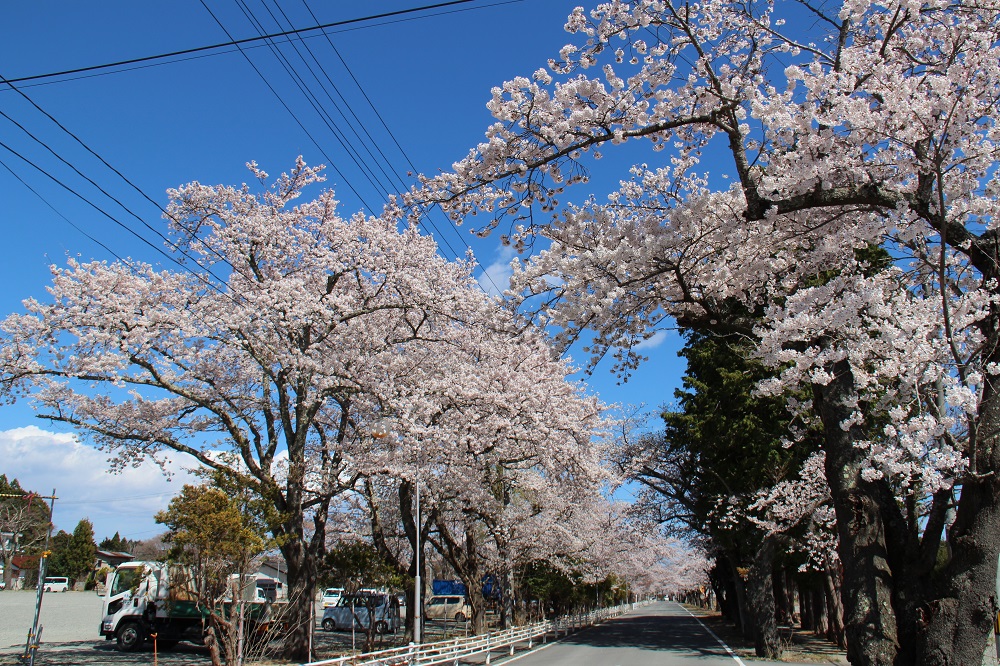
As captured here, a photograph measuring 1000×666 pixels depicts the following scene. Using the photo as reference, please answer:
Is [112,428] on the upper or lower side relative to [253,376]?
lower

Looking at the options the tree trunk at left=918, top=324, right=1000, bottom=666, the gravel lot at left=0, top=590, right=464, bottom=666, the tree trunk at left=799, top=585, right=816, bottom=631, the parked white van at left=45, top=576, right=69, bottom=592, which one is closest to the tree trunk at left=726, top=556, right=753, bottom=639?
the gravel lot at left=0, top=590, right=464, bottom=666

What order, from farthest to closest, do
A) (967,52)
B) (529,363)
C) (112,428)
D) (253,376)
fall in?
1. (529,363)
2. (253,376)
3. (112,428)
4. (967,52)

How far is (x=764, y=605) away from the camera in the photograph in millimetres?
21000

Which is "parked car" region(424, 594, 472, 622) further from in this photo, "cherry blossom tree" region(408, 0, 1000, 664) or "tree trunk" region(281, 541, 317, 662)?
"cherry blossom tree" region(408, 0, 1000, 664)

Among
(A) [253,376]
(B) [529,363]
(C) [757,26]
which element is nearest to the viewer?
(C) [757,26]

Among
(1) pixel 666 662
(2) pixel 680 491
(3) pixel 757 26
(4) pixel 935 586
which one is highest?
(3) pixel 757 26

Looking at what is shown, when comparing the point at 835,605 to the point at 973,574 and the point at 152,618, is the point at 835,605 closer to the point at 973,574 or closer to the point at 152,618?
the point at 973,574

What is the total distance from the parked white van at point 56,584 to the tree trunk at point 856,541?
70086 mm

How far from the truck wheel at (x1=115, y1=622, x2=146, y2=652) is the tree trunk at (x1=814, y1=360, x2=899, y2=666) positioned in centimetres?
2152

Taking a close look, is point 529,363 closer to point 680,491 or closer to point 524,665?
point 524,665

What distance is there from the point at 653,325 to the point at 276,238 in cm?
1244

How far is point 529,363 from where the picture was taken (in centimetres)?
1823

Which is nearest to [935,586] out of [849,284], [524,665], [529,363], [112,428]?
[849,284]

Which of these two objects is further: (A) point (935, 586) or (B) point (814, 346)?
(B) point (814, 346)
